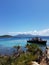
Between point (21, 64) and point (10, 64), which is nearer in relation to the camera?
point (10, 64)

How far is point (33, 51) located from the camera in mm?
16203

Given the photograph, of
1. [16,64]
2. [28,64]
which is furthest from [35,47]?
[16,64]

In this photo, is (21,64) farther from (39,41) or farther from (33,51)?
(39,41)

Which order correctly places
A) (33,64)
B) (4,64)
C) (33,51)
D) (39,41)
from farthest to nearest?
(39,41) < (33,51) < (33,64) < (4,64)

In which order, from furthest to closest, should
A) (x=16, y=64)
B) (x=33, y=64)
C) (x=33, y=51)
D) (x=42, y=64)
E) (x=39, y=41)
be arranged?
1. (x=39, y=41)
2. (x=33, y=51)
3. (x=42, y=64)
4. (x=33, y=64)
5. (x=16, y=64)

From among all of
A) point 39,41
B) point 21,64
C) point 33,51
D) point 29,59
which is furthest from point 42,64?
point 39,41

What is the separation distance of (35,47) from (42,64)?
5.30 meters

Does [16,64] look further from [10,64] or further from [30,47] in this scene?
[30,47]

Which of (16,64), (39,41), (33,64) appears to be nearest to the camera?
(16,64)

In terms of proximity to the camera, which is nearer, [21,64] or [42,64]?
[21,64]

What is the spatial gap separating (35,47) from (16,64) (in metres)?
7.62

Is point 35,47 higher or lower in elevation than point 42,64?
higher

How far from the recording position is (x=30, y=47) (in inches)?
672

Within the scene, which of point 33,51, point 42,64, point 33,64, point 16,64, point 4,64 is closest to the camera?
point 4,64
